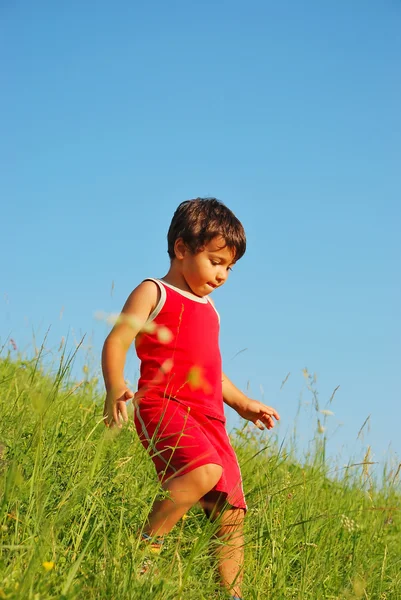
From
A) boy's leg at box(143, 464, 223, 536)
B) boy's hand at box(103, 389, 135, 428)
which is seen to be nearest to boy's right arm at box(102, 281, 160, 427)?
boy's hand at box(103, 389, 135, 428)

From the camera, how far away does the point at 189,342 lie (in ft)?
10.8

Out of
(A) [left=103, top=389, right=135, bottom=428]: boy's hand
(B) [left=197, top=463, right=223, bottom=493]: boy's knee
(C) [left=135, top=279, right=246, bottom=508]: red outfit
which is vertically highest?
(C) [left=135, top=279, right=246, bottom=508]: red outfit

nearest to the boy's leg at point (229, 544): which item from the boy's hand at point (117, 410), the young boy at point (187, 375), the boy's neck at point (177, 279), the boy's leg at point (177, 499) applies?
the young boy at point (187, 375)

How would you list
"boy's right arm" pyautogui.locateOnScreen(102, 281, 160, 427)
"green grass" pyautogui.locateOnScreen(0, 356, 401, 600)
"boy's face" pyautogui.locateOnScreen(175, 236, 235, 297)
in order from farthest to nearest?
"boy's face" pyautogui.locateOnScreen(175, 236, 235, 297)
"boy's right arm" pyautogui.locateOnScreen(102, 281, 160, 427)
"green grass" pyautogui.locateOnScreen(0, 356, 401, 600)

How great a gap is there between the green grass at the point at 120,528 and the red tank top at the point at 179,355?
0.32 m

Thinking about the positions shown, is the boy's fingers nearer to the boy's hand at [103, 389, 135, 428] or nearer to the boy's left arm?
the boy's left arm

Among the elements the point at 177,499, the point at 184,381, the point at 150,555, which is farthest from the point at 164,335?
the point at 150,555

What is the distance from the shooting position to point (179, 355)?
128 inches

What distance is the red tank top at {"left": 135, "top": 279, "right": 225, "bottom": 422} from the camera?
3186 millimetres

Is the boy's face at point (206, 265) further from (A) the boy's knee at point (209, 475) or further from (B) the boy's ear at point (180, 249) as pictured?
(A) the boy's knee at point (209, 475)

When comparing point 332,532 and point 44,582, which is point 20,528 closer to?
point 44,582

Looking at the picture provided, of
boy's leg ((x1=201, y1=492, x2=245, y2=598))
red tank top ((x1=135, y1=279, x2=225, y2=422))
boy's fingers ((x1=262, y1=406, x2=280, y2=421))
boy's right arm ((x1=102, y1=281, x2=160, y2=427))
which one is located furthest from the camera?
boy's fingers ((x1=262, y1=406, x2=280, y2=421))

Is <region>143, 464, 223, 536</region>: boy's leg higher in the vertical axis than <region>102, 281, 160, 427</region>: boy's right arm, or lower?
lower

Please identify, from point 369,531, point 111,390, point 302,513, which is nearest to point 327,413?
point 302,513
